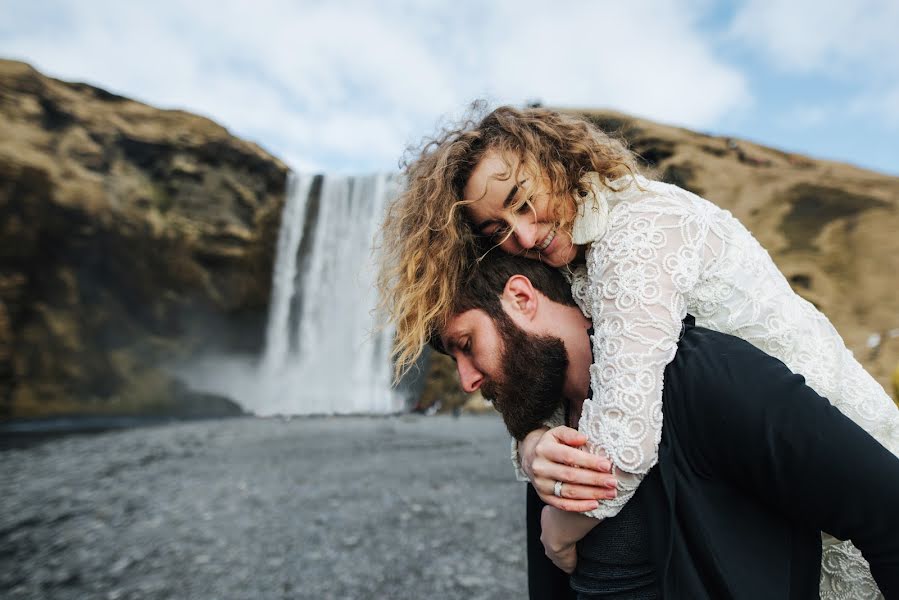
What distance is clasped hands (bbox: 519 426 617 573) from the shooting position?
5.61ft

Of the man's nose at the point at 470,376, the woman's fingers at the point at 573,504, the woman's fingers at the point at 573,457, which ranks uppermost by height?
the man's nose at the point at 470,376

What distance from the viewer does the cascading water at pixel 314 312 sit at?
85.0 feet

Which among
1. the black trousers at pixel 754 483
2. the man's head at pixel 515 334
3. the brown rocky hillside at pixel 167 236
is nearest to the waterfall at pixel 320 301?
the brown rocky hillside at pixel 167 236

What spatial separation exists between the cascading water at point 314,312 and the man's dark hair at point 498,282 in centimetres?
2308

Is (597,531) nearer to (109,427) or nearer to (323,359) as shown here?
(109,427)

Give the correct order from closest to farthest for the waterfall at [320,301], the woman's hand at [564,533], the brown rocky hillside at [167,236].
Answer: the woman's hand at [564,533], the brown rocky hillside at [167,236], the waterfall at [320,301]

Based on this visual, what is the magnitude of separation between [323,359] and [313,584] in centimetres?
2277

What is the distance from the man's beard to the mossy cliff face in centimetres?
2266

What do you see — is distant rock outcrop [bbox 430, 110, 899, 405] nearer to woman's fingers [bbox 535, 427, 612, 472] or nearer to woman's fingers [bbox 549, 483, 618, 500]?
woman's fingers [bbox 535, 427, 612, 472]

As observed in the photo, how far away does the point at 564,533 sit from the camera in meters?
1.89

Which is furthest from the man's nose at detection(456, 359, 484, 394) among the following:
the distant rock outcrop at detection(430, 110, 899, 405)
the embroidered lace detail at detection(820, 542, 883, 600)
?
Answer: the distant rock outcrop at detection(430, 110, 899, 405)

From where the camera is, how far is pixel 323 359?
26781mm

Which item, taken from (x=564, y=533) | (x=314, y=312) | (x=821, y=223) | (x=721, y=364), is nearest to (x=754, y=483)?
(x=721, y=364)

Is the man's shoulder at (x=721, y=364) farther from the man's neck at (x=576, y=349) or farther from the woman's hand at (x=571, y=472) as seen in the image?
the man's neck at (x=576, y=349)
